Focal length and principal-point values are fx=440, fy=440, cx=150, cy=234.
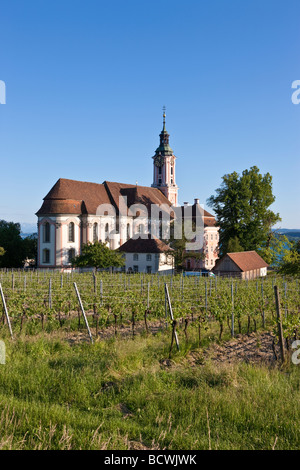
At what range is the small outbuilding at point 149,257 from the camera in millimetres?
51188

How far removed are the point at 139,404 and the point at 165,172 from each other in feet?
230

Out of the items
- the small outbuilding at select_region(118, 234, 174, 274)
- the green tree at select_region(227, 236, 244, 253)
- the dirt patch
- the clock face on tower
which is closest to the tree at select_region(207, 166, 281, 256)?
the green tree at select_region(227, 236, 244, 253)

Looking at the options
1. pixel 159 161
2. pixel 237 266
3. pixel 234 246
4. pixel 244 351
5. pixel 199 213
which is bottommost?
pixel 244 351

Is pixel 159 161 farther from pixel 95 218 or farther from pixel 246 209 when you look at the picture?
pixel 246 209

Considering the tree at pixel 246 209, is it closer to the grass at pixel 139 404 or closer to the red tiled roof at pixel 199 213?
the red tiled roof at pixel 199 213

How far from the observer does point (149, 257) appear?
51.7m

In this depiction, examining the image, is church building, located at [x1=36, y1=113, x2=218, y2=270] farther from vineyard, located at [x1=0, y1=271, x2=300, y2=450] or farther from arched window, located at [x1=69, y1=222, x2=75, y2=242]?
vineyard, located at [x1=0, y1=271, x2=300, y2=450]

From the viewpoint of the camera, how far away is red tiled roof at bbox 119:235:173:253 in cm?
5138

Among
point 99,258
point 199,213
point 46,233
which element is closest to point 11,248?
point 46,233

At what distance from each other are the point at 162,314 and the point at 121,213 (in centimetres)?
4595

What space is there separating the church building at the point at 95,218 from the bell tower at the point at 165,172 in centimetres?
148

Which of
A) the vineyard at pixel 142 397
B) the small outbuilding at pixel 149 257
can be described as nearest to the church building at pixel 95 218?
the small outbuilding at pixel 149 257

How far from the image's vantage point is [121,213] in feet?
200

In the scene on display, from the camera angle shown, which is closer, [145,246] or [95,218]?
[145,246]
